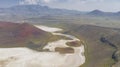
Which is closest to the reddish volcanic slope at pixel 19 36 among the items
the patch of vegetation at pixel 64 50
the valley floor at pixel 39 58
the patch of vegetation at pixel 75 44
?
the valley floor at pixel 39 58

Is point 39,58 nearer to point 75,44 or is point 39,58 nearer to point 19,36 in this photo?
point 75,44

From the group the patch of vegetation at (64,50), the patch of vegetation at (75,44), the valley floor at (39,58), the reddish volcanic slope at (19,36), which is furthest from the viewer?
the reddish volcanic slope at (19,36)

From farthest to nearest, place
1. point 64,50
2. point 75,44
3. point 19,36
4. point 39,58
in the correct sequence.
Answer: point 19,36 < point 75,44 < point 64,50 < point 39,58

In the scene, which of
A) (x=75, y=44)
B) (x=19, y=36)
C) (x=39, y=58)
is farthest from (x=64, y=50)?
(x=19, y=36)

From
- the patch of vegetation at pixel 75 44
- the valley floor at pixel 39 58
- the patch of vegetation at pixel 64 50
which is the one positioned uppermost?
the valley floor at pixel 39 58

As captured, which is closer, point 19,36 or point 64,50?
point 64,50

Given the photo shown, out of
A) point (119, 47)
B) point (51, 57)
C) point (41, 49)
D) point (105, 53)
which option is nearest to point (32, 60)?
point (51, 57)

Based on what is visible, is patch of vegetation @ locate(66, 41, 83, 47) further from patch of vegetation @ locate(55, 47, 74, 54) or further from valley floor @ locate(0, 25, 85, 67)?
patch of vegetation @ locate(55, 47, 74, 54)

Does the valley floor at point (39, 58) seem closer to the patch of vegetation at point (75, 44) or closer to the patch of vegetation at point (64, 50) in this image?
the patch of vegetation at point (64, 50)

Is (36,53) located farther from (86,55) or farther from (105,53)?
(105,53)

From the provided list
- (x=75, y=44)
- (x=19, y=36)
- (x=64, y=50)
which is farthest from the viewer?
(x=19, y=36)

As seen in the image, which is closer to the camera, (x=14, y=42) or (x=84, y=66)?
(x=84, y=66)
